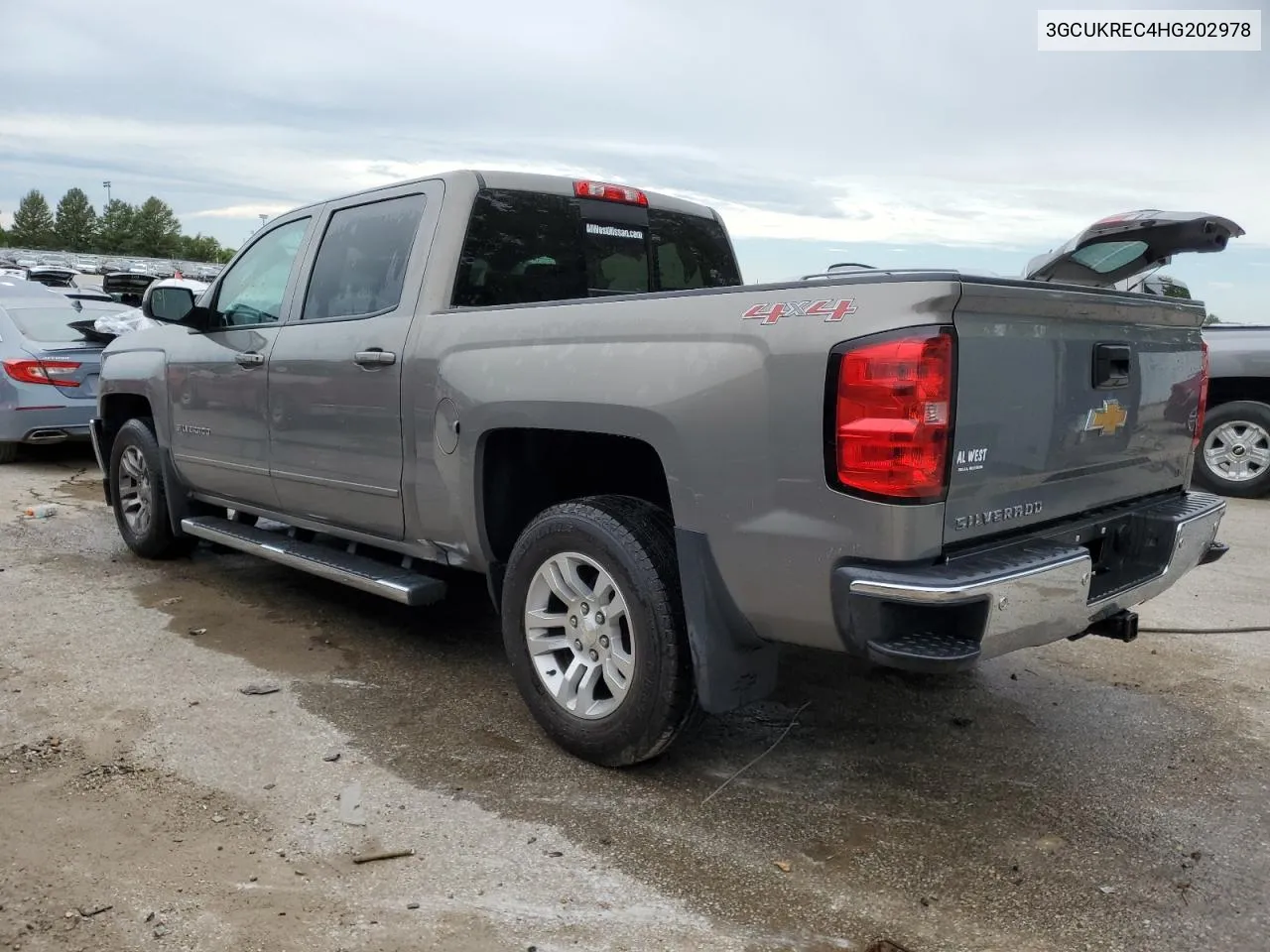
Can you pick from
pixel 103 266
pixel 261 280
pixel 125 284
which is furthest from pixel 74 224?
pixel 261 280

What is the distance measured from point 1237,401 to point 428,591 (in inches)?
297

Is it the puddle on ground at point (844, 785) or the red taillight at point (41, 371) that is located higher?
the red taillight at point (41, 371)

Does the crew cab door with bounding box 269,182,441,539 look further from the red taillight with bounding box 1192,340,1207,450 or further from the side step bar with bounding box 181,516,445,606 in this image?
the red taillight with bounding box 1192,340,1207,450

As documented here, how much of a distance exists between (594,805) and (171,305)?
3.57m

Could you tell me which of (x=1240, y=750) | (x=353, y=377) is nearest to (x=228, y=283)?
(x=353, y=377)

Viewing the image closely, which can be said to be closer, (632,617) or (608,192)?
(632,617)

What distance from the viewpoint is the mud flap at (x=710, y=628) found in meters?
2.94

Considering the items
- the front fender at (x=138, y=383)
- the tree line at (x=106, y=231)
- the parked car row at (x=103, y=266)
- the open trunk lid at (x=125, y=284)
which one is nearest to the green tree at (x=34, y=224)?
the tree line at (x=106, y=231)

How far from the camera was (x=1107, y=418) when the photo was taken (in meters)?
3.14

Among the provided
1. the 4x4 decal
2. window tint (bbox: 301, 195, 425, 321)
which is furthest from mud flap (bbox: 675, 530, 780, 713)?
window tint (bbox: 301, 195, 425, 321)

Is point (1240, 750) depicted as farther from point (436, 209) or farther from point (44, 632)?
point (44, 632)

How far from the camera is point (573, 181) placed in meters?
4.46

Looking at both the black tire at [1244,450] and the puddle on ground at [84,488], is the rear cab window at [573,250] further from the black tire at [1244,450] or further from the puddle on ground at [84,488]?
the black tire at [1244,450]

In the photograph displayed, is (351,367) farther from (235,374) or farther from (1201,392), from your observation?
(1201,392)
